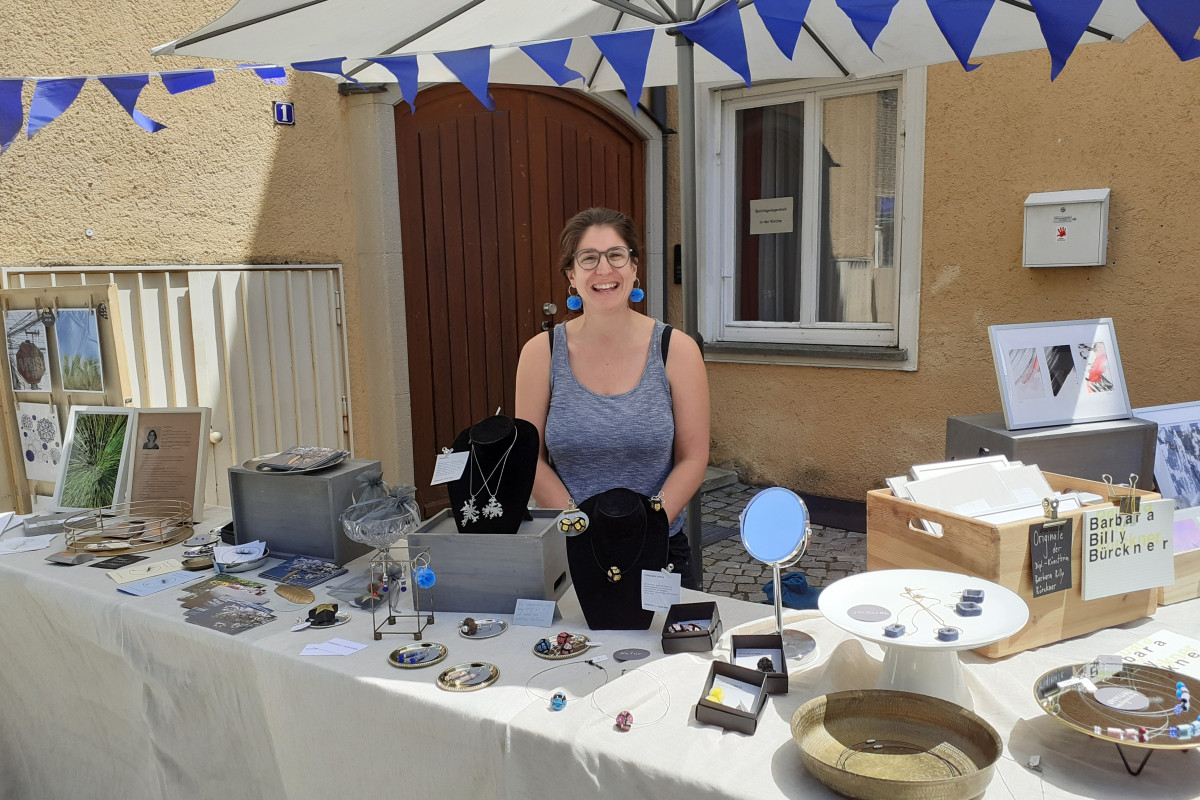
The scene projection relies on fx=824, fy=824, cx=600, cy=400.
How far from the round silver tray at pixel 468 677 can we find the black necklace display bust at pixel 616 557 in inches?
9.1

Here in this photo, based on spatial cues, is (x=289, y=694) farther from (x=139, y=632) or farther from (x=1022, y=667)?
(x=1022, y=667)

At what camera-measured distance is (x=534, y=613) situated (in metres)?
1.59

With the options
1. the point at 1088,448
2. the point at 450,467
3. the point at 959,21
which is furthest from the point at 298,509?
the point at 1088,448

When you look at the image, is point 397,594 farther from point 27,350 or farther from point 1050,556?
point 27,350

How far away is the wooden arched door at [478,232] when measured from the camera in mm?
4188

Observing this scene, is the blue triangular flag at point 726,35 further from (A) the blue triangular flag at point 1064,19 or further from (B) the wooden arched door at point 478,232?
(B) the wooden arched door at point 478,232

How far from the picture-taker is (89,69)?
2.97 meters

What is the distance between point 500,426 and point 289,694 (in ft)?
2.10

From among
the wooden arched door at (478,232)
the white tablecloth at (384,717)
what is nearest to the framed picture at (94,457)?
the white tablecloth at (384,717)

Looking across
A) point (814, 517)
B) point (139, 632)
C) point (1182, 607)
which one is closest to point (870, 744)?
point (1182, 607)

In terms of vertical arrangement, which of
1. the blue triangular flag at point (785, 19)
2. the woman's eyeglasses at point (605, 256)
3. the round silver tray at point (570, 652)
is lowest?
the round silver tray at point (570, 652)

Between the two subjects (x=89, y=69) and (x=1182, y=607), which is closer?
(x=1182, y=607)

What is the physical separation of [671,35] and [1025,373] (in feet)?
4.70

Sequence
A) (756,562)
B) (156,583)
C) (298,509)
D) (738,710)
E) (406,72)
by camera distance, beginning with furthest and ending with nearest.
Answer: (756,562) → (406,72) → (298,509) → (156,583) → (738,710)
